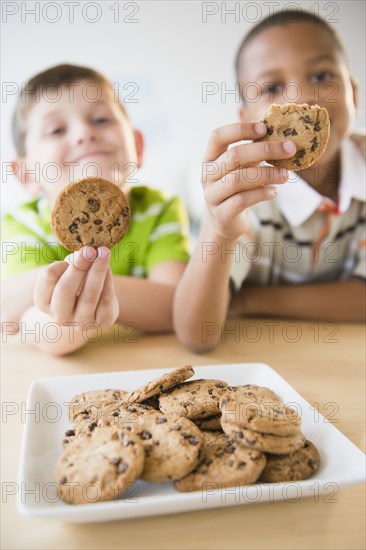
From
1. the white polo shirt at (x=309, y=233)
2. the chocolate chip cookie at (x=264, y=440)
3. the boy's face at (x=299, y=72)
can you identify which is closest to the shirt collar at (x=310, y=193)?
the white polo shirt at (x=309, y=233)

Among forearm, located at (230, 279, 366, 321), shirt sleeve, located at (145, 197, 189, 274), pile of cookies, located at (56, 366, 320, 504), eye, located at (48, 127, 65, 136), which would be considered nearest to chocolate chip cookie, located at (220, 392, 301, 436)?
pile of cookies, located at (56, 366, 320, 504)

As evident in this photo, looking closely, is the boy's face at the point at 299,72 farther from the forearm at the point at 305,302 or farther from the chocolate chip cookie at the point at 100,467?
the chocolate chip cookie at the point at 100,467

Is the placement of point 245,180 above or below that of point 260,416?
above

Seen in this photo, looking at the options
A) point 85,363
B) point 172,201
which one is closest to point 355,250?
point 172,201

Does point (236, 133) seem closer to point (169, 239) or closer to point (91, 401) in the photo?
point (91, 401)

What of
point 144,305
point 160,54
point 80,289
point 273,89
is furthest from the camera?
point 160,54

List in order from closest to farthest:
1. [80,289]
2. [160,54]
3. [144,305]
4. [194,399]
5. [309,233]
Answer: [194,399] → [80,289] → [144,305] → [309,233] → [160,54]

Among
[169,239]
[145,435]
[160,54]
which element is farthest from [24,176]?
[160,54]
